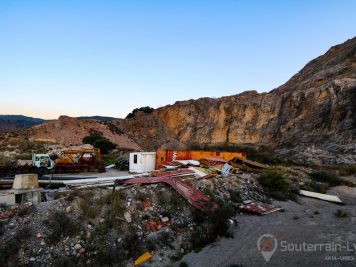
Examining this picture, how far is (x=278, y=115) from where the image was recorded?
41.4m

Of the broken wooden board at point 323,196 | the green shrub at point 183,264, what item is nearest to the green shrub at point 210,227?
the green shrub at point 183,264

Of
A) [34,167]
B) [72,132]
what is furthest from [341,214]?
[72,132]

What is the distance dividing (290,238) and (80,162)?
1661cm

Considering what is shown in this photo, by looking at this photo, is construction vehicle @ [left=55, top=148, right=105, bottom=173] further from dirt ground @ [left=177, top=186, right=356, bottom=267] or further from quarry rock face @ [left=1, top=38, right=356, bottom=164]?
dirt ground @ [left=177, top=186, right=356, bottom=267]

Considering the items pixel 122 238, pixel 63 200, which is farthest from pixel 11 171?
pixel 122 238

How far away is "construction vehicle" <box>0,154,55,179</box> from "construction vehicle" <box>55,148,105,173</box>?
0.81 metres

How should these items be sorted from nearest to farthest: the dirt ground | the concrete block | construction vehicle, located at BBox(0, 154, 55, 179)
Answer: the dirt ground < the concrete block < construction vehicle, located at BBox(0, 154, 55, 179)

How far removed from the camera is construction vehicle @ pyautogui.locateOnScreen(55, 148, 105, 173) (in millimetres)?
19483

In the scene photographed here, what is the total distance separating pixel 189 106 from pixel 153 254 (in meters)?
43.6

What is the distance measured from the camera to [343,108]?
32281 millimetres

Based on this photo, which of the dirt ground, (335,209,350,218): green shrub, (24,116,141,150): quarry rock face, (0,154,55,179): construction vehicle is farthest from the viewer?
(24,116,141,150): quarry rock face

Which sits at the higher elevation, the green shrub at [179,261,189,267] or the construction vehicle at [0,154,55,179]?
the construction vehicle at [0,154,55,179]

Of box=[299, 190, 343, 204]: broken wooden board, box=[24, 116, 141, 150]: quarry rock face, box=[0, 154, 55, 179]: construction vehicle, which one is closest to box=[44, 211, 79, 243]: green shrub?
box=[0, 154, 55, 179]: construction vehicle

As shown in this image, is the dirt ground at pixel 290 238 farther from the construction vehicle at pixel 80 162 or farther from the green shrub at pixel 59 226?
the construction vehicle at pixel 80 162
